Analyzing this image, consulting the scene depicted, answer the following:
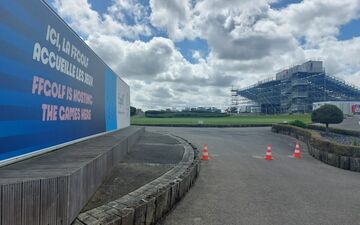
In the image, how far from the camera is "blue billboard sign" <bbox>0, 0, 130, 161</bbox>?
409 centimetres

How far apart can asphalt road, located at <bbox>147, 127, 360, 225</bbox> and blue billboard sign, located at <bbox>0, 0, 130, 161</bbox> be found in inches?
116

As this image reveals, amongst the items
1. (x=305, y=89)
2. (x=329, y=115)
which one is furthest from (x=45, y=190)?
(x=305, y=89)

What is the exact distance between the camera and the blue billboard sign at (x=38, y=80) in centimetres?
409

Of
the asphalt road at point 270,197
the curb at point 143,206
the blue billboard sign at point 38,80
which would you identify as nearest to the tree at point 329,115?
the asphalt road at point 270,197

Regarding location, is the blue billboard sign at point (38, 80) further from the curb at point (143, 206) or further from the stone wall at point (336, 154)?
the stone wall at point (336, 154)

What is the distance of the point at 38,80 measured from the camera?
509 centimetres

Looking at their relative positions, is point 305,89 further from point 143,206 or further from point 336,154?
point 143,206

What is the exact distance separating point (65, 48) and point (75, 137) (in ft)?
8.24

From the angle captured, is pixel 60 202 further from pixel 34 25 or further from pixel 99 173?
pixel 34 25

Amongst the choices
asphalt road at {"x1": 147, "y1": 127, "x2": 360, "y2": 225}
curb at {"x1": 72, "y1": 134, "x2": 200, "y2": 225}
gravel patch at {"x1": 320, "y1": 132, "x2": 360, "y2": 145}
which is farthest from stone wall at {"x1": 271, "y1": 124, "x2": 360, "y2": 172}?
curb at {"x1": 72, "y1": 134, "x2": 200, "y2": 225}

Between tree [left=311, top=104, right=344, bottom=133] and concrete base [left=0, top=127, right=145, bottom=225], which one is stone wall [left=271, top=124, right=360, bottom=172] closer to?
concrete base [left=0, top=127, right=145, bottom=225]

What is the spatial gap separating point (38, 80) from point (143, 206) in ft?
9.94

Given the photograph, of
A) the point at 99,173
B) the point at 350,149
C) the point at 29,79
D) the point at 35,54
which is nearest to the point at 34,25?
the point at 35,54

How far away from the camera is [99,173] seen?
18.3ft
